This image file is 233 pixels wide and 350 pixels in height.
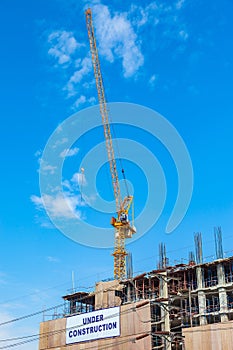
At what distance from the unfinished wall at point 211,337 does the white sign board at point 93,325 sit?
485 inches

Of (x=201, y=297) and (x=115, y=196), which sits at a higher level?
(x=115, y=196)

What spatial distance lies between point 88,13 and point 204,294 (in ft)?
187

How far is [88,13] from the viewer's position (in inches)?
3757

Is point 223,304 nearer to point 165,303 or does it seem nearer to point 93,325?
point 165,303

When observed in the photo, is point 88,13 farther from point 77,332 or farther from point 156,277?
point 77,332

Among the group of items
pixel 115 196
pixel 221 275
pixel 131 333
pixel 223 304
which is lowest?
pixel 131 333

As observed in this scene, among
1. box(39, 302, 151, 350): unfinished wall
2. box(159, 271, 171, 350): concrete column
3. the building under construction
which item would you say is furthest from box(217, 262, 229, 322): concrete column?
box(39, 302, 151, 350): unfinished wall

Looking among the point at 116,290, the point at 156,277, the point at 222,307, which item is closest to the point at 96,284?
the point at 116,290

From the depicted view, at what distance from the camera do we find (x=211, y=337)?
54469 millimetres

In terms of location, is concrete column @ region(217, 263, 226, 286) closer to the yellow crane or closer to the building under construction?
the building under construction

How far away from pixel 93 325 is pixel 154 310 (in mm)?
9360

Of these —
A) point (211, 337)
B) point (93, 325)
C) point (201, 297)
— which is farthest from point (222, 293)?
point (93, 325)

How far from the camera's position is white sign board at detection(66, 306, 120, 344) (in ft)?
217

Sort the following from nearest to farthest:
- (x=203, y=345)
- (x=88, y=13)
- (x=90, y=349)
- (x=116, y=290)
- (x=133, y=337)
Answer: (x=203, y=345)
(x=133, y=337)
(x=90, y=349)
(x=116, y=290)
(x=88, y=13)
